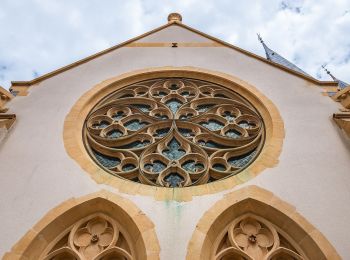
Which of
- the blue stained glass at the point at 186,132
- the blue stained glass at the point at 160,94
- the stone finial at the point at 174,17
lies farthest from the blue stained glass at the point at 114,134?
the stone finial at the point at 174,17

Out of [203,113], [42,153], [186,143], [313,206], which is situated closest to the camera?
[313,206]

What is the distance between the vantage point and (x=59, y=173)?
7.24 meters

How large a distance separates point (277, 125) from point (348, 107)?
178 centimetres

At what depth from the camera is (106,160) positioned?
8.16 m

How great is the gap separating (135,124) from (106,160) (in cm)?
155

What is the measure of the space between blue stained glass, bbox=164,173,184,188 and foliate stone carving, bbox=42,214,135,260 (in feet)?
4.46

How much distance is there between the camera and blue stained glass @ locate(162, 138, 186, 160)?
8.12 m

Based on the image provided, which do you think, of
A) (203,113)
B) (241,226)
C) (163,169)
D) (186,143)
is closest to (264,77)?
(203,113)

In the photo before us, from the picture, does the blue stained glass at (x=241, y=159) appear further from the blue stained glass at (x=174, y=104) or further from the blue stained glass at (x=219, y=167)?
the blue stained glass at (x=174, y=104)

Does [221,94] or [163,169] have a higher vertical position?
[221,94]

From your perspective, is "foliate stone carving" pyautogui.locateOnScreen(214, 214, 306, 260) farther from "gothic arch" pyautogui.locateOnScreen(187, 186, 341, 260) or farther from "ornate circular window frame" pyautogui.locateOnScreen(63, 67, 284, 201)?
"ornate circular window frame" pyautogui.locateOnScreen(63, 67, 284, 201)

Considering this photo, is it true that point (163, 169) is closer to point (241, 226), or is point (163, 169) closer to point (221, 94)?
point (241, 226)

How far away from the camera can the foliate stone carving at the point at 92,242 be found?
236 inches

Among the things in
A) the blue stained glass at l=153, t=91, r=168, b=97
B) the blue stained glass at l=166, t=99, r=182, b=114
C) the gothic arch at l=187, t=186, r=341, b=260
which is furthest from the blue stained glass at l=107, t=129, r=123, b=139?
the gothic arch at l=187, t=186, r=341, b=260
